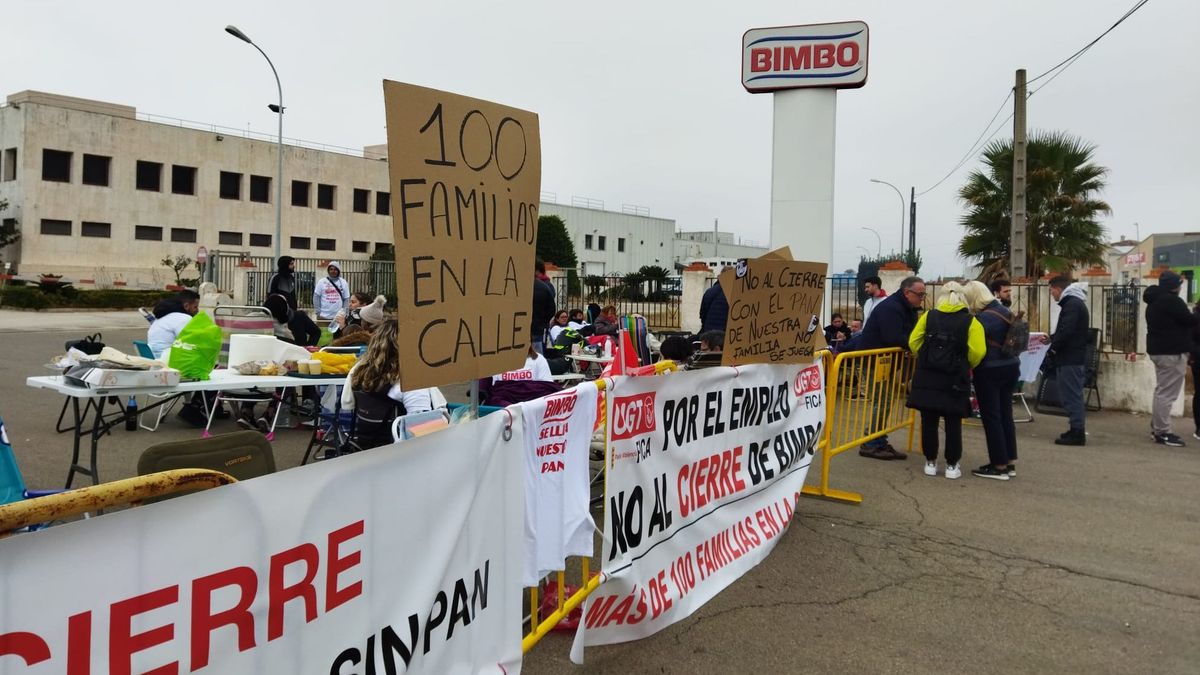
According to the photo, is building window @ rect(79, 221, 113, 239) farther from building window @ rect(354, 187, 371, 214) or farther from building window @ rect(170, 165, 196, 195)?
building window @ rect(354, 187, 371, 214)

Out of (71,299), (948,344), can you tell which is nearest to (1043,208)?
(948,344)

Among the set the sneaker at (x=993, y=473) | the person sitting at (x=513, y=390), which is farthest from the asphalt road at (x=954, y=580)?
the person sitting at (x=513, y=390)

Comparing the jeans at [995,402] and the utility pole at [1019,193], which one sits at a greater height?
the utility pole at [1019,193]

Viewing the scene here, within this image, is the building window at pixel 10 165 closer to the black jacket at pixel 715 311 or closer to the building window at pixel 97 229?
the building window at pixel 97 229

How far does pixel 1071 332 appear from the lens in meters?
9.16

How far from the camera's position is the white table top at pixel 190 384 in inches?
221

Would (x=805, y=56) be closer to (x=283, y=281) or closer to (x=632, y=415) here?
(x=283, y=281)

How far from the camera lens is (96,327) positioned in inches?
1070

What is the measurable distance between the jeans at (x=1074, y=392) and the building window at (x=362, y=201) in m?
53.1

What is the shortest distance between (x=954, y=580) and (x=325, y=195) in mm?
55474

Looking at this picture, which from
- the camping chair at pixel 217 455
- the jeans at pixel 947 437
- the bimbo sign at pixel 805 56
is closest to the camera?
the camping chair at pixel 217 455

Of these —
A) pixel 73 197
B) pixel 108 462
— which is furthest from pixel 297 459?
pixel 73 197

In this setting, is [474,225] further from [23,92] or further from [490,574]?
[23,92]

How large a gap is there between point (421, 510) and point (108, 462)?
598 cm
